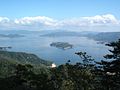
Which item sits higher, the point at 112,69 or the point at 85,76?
the point at 112,69

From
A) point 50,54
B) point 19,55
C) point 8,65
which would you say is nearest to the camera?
point 8,65

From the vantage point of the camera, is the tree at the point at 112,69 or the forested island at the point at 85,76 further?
the forested island at the point at 85,76

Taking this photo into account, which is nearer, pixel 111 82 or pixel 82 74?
pixel 111 82

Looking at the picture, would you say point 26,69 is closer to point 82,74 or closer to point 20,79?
point 20,79

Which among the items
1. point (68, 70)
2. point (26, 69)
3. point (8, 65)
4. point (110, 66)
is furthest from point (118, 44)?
point (8, 65)

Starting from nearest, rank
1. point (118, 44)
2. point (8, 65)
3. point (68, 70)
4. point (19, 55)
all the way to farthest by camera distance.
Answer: point (118, 44)
point (68, 70)
point (8, 65)
point (19, 55)

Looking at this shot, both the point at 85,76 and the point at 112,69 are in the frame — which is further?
the point at 85,76

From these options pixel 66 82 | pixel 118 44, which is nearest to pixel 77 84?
pixel 66 82

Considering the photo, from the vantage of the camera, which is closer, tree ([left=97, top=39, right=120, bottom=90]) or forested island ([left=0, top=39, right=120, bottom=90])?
tree ([left=97, top=39, right=120, bottom=90])

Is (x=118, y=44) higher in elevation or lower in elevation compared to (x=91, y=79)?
higher

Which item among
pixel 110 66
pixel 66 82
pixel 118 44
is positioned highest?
pixel 118 44
